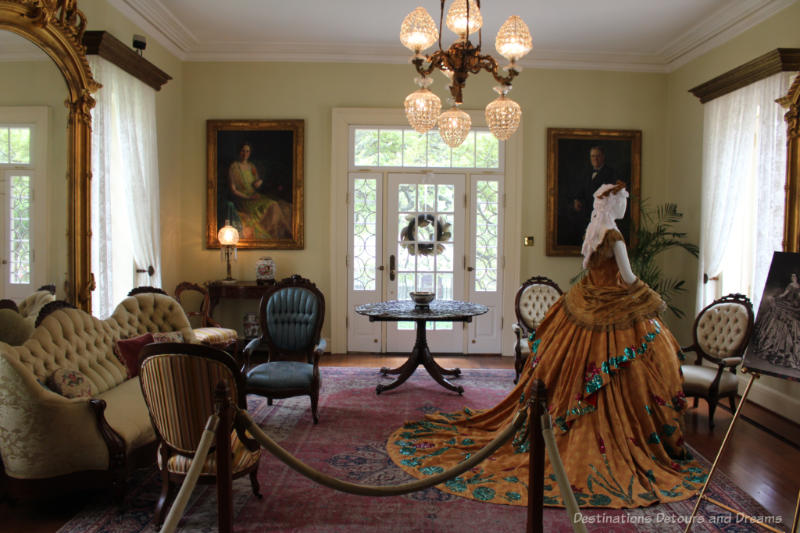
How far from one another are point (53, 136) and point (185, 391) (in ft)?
8.47

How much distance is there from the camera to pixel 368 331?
6.68 m

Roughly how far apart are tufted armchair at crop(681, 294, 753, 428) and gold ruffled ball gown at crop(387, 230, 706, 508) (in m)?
0.79

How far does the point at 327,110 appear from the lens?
653 cm

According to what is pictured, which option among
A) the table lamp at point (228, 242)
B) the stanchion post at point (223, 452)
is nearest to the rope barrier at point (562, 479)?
the stanchion post at point (223, 452)

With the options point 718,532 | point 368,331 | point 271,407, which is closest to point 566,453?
→ point 718,532

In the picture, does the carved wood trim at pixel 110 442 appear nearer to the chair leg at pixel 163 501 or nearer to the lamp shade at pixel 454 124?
the chair leg at pixel 163 501

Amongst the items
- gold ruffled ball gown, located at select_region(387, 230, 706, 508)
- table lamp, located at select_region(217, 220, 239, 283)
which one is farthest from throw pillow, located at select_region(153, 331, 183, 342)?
table lamp, located at select_region(217, 220, 239, 283)

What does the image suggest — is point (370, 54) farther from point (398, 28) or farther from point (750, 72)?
point (750, 72)

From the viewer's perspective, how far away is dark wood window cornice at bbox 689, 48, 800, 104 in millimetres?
4426

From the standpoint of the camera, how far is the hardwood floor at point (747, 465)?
9.11ft

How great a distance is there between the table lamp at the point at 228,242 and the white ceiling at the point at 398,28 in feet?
6.83

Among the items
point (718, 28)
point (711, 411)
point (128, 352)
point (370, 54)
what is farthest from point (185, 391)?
point (718, 28)

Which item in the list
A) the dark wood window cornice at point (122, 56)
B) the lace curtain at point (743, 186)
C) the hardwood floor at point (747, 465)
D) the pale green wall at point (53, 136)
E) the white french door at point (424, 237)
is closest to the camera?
the hardwood floor at point (747, 465)

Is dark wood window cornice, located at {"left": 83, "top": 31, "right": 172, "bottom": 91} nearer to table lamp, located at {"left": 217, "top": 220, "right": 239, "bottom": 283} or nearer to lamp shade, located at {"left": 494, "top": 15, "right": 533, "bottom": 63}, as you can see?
table lamp, located at {"left": 217, "top": 220, "right": 239, "bottom": 283}
